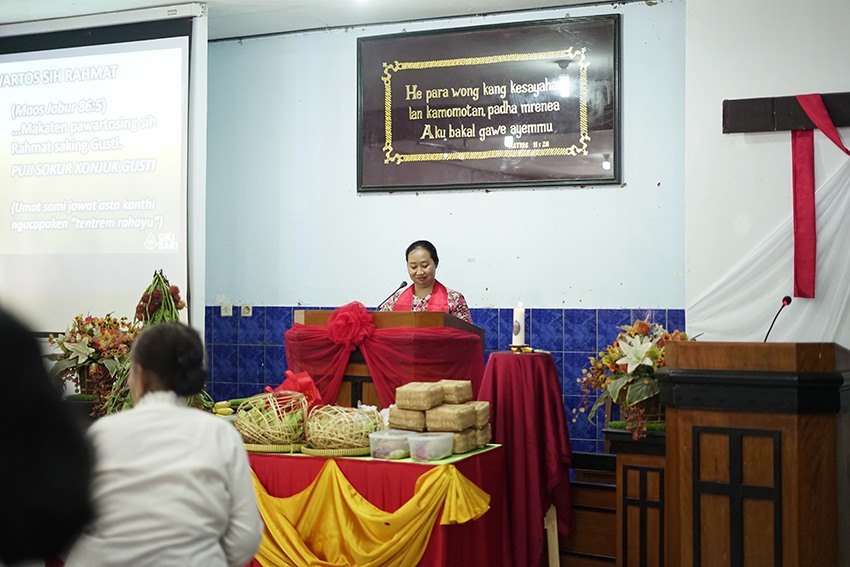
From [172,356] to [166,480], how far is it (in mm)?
269

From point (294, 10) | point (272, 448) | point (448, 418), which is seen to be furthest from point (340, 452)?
point (294, 10)

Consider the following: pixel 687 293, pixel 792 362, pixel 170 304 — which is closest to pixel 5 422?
pixel 792 362

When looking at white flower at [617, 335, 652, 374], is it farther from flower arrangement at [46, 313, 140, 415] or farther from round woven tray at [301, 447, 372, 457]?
flower arrangement at [46, 313, 140, 415]

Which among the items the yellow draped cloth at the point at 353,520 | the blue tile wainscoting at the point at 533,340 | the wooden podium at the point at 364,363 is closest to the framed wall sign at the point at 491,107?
the blue tile wainscoting at the point at 533,340

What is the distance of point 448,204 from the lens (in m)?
5.97

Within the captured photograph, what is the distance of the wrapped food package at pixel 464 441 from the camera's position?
3255 millimetres

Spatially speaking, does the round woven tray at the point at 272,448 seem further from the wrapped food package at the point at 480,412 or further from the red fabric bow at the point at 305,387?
the wrapped food package at the point at 480,412

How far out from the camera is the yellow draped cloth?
3035 mm

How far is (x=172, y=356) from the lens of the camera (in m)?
1.82

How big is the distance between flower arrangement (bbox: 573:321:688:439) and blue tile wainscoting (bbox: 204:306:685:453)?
62.1 inches

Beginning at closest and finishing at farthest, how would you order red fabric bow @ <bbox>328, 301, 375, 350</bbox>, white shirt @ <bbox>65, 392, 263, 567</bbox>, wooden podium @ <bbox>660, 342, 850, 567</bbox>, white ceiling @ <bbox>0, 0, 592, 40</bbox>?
1. white shirt @ <bbox>65, 392, 263, 567</bbox>
2. wooden podium @ <bbox>660, 342, 850, 567</bbox>
3. red fabric bow @ <bbox>328, 301, 375, 350</bbox>
4. white ceiling @ <bbox>0, 0, 592, 40</bbox>

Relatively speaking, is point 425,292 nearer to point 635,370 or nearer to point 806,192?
point 635,370

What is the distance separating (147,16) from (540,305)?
348 cm

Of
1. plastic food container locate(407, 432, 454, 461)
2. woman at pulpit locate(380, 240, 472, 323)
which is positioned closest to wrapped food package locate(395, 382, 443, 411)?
plastic food container locate(407, 432, 454, 461)
